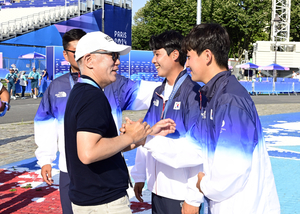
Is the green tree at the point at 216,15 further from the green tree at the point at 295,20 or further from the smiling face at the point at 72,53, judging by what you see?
the smiling face at the point at 72,53

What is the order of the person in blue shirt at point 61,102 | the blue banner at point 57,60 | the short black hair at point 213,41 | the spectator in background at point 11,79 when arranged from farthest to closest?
the blue banner at point 57,60
the spectator in background at point 11,79
the person in blue shirt at point 61,102
the short black hair at point 213,41

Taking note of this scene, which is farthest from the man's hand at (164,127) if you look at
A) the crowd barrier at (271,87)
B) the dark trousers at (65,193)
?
the crowd barrier at (271,87)

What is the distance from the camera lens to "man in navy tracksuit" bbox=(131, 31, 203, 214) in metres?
2.73

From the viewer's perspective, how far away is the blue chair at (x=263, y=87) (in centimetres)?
2873

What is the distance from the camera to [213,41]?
2461 millimetres

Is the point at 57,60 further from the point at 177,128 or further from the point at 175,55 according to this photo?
the point at 177,128

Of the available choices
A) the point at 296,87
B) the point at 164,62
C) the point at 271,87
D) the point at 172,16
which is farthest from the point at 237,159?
the point at 172,16

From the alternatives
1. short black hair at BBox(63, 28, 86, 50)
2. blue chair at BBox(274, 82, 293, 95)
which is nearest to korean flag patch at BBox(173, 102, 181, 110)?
short black hair at BBox(63, 28, 86, 50)

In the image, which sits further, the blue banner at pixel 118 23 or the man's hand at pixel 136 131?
the blue banner at pixel 118 23

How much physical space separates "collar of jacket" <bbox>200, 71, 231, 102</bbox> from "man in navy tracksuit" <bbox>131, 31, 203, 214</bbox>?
Answer: 0.52 meters

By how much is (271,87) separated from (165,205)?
2834 centimetres

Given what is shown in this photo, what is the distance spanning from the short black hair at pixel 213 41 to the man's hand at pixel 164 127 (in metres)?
0.60

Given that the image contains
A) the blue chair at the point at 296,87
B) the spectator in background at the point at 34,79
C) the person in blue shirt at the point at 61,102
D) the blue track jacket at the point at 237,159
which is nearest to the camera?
the blue track jacket at the point at 237,159

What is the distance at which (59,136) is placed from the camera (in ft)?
12.0
